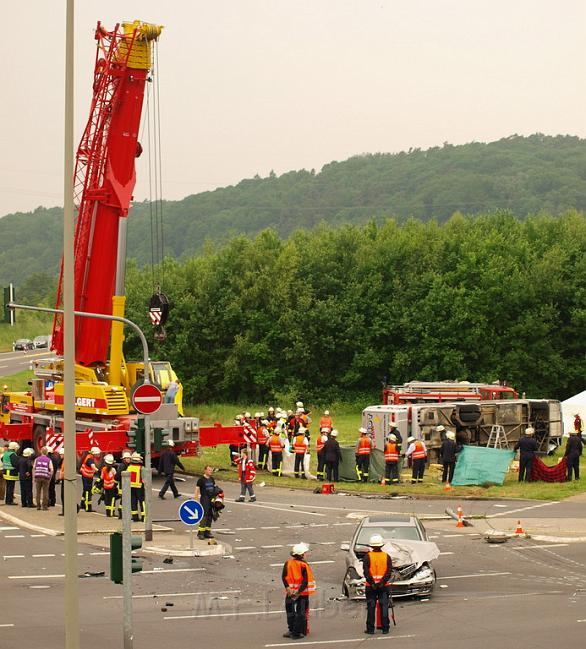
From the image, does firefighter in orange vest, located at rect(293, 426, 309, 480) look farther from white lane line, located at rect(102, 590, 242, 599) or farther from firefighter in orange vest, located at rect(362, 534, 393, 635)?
firefighter in orange vest, located at rect(362, 534, 393, 635)

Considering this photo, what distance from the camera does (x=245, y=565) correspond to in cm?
2297

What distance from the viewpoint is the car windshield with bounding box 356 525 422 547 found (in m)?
20.6

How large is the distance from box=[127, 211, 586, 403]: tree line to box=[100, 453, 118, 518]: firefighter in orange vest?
117ft

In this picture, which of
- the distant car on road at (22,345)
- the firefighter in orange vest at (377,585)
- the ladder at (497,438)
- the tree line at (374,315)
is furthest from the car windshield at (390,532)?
the distant car on road at (22,345)

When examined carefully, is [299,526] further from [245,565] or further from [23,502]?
[23,502]

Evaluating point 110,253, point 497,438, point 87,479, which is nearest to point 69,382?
point 87,479

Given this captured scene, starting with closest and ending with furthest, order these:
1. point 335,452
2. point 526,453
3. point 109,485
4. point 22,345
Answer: point 109,485 → point 526,453 → point 335,452 → point 22,345

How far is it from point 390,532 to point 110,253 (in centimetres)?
1474

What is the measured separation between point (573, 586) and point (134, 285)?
162 ft

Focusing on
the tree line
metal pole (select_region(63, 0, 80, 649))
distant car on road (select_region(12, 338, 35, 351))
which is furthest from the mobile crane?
distant car on road (select_region(12, 338, 35, 351))

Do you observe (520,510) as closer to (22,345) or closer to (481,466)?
(481,466)

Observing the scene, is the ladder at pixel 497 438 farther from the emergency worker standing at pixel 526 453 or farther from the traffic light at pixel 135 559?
the traffic light at pixel 135 559

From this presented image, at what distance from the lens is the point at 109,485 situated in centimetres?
2817

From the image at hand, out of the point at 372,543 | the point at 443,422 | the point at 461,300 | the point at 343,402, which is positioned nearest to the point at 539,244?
the point at 461,300
